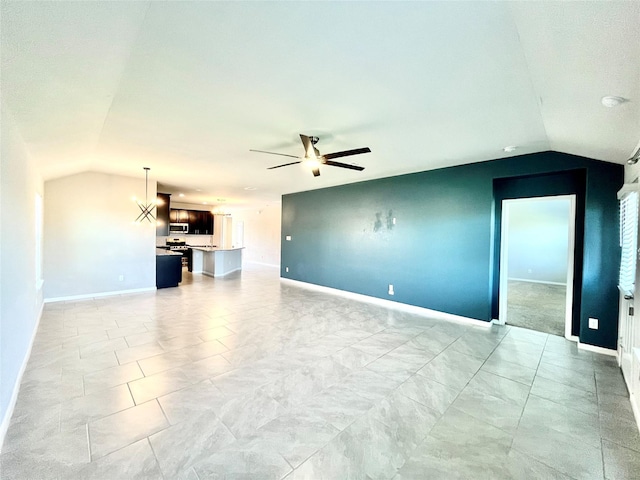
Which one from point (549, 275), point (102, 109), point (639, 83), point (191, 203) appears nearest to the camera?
point (639, 83)

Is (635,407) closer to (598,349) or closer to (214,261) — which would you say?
(598,349)

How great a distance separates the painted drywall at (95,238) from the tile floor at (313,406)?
1719 millimetres

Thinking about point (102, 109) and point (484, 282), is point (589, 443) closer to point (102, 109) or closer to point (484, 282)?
point (484, 282)

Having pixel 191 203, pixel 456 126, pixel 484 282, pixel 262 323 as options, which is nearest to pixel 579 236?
pixel 484 282

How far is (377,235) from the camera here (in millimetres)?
5668

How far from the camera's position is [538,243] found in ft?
27.1

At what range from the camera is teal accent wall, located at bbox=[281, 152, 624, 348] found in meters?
3.31

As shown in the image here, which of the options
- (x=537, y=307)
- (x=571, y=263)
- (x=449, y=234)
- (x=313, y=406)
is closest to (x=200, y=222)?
(x=449, y=234)

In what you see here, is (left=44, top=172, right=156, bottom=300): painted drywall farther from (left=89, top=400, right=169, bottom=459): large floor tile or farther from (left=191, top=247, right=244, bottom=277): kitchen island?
(left=89, top=400, right=169, bottom=459): large floor tile

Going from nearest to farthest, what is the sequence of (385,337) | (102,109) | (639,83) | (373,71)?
(639,83) → (373,71) → (102,109) → (385,337)

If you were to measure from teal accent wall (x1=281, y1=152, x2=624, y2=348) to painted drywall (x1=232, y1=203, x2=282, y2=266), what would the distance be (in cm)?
446

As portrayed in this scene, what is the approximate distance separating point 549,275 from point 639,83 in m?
8.32

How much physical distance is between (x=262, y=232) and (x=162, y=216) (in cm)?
559

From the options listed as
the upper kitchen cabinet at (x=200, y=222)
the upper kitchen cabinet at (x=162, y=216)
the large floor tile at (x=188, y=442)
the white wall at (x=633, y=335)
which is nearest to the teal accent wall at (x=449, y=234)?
the white wall at (x=633, y=335)
